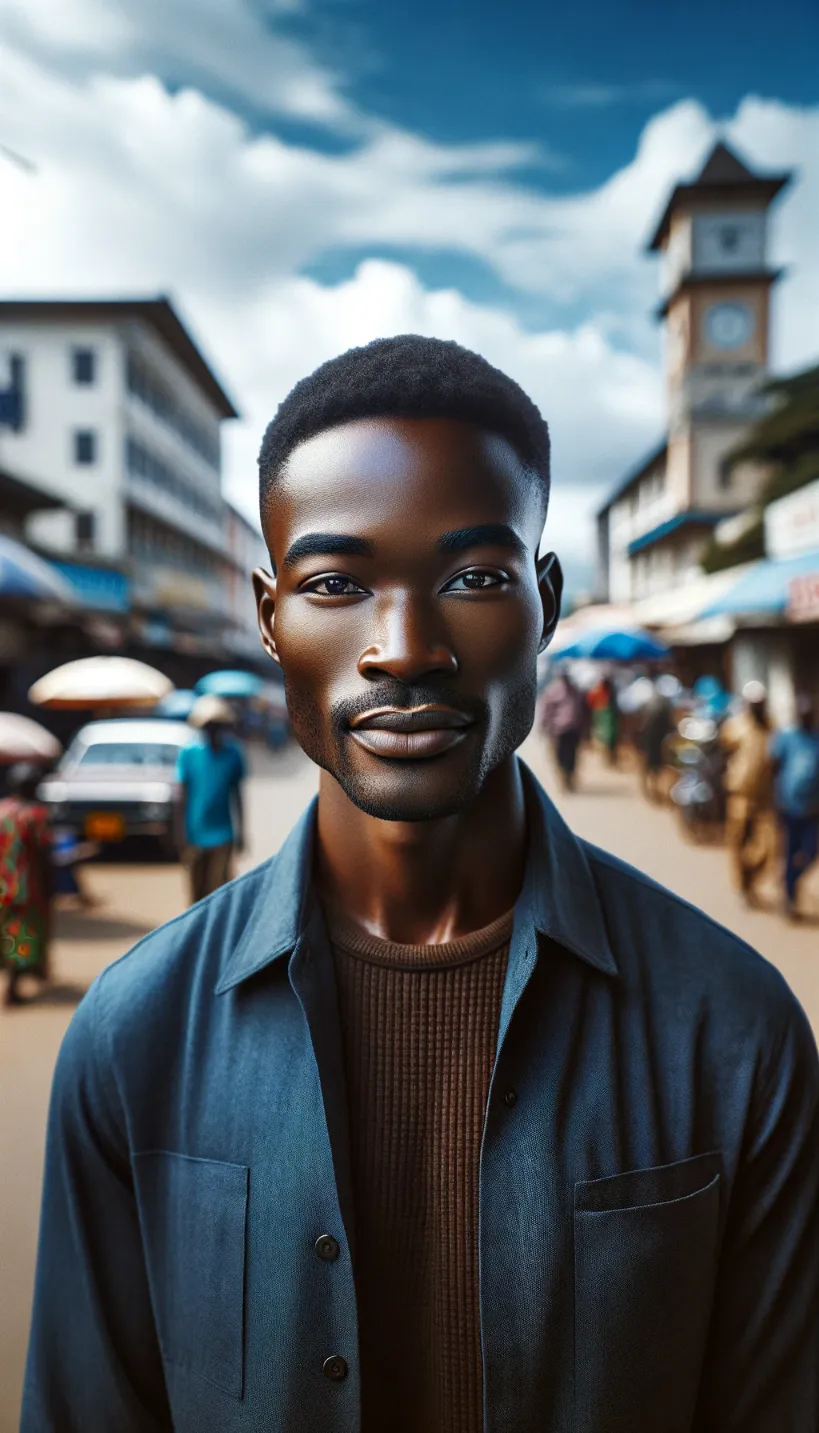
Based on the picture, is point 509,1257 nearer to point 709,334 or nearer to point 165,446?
point 709,334

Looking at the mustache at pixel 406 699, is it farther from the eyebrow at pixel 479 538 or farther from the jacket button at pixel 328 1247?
the jacket button at pixel 328 1247

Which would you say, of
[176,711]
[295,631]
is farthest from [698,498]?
[176,711]

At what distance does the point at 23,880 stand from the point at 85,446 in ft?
10.7

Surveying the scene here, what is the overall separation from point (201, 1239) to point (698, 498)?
2.07m

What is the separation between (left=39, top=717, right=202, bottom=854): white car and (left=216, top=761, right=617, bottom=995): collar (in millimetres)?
5464

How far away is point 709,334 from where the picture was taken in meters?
1.85

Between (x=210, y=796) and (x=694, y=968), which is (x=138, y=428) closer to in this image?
(x=210, y=796)

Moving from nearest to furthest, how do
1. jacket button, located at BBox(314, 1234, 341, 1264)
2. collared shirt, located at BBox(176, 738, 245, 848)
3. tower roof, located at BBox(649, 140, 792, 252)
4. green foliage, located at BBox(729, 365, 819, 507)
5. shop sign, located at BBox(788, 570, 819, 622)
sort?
jacket button, located at BBox(314, 1234, 341, 1264) < tower roof, located at BBox(649, 140, 792, 252) < collared shirt, located at BBox(176, 738, 245, 848) < green foliage, located at BBox(729, 365, 819, 507) < shop sign, located at BBox(788, 570, 819, 622)

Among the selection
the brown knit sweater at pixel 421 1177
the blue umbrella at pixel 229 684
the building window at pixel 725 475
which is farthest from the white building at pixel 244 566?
the blue umbrella at pixel 229 684

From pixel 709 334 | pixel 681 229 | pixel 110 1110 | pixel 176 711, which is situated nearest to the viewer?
pixel 110 1110

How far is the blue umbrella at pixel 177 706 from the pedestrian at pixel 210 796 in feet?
18.6

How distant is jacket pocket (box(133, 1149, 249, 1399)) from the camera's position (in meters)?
0.94

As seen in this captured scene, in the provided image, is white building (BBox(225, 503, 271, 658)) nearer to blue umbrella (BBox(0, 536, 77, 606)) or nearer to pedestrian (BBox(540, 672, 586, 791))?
blue umbrella (BBox(0, 536, 77, 606))

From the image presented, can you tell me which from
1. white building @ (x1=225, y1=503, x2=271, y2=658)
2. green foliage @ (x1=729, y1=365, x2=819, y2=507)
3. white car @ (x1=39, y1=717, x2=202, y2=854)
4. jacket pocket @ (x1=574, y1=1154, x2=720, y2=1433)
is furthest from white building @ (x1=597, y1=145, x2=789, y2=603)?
white car @ (x1=39, y1=717, x2=202, y2=854)
